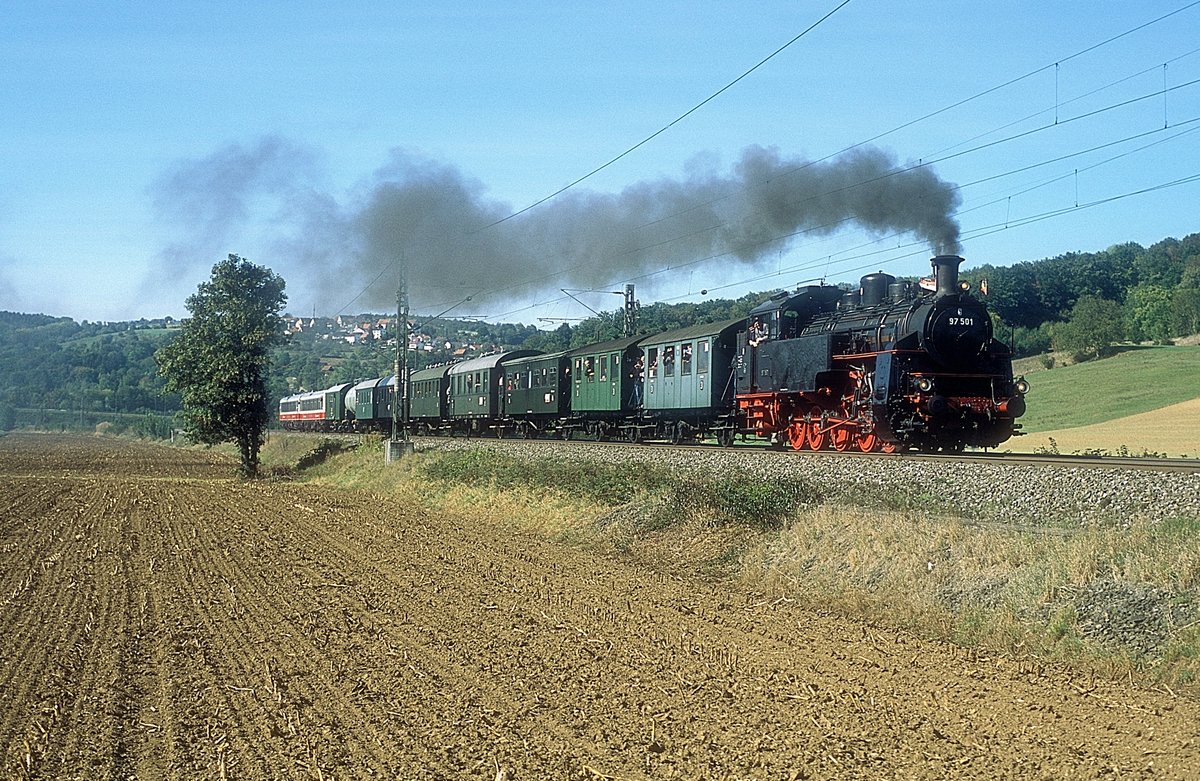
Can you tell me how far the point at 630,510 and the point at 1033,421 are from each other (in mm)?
41938

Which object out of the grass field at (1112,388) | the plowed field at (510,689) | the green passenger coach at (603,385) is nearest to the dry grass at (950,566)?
the plowed field at (510,689)

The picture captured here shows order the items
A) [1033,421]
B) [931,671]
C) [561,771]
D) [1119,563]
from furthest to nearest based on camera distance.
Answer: [1033,421], [1119,563], [931,671], [561,771]

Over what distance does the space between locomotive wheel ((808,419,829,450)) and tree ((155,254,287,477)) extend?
99.0ft

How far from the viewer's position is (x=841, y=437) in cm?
2255

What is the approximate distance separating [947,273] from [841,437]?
→ 4.14 m

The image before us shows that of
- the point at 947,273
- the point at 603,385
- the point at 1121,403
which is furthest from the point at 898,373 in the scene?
the point at 1121,403

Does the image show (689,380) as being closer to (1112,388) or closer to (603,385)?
(603,385)

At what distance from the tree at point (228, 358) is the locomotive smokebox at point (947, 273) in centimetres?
3322

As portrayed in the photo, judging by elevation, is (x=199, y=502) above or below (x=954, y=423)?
below

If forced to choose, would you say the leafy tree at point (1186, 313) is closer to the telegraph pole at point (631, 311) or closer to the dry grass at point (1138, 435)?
the dry grass at point (1138, 435)

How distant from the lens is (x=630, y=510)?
18.4m

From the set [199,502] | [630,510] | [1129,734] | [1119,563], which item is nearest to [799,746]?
[1129,734]

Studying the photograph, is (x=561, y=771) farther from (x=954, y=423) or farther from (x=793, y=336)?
(x=793, y=336)

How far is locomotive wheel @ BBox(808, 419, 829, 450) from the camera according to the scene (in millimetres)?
23297
